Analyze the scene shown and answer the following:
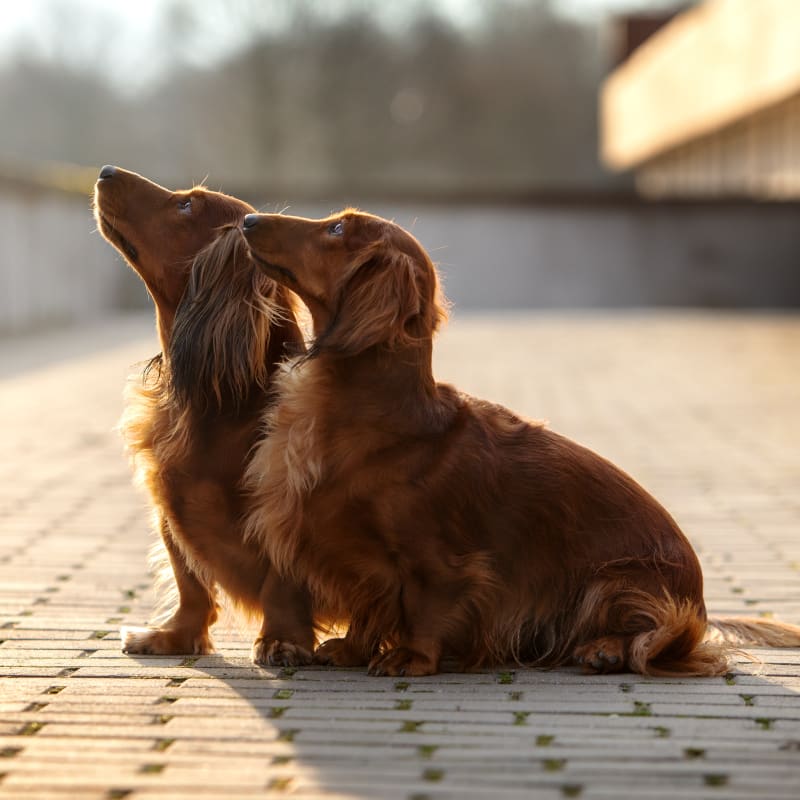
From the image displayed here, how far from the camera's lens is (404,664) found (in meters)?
3.81

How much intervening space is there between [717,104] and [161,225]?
916 inches

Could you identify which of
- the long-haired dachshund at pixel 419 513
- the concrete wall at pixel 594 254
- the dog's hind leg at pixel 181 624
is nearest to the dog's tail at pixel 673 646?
the long-haired dachshund at pixel 419 513

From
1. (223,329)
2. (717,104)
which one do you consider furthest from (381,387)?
(717,104)

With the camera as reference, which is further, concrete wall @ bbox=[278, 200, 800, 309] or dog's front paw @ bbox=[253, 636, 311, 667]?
concrete wall @ bbox=[278, 200, 800, 309]

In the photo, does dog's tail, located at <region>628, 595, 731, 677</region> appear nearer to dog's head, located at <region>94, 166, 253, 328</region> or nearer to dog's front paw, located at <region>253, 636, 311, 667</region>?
dog's front paw, located at <region>253, 636, 311, 667</region>

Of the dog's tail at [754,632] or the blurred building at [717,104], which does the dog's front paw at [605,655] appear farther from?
the blurred building at [717,104]

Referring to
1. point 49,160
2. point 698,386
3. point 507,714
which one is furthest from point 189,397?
point 49,160

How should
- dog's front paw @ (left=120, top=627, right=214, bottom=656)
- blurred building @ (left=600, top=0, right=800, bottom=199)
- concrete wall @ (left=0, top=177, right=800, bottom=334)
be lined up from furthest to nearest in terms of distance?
concrete wall @ (left=0, top=177, right=800, bottom=334) < blurred building @ (left=600, top=0, right=800, bottom=199) < dog's front paw @ (left=120, top=627, right=214, bottom=656)

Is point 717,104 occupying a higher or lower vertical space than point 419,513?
higher

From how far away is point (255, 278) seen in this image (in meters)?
4.03

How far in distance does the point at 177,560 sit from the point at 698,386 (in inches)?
376

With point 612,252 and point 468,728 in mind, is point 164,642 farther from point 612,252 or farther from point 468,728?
point 612,252

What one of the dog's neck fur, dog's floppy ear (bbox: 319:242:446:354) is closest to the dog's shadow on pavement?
the dog's neck fur

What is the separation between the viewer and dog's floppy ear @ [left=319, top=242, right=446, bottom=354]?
12.3 ft
